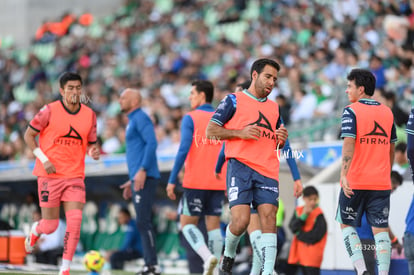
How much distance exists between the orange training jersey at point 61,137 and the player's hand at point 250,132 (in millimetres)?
2407

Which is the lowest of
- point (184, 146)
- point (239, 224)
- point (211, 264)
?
point (211, 264)

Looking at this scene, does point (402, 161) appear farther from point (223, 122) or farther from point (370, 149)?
point (223, 122)

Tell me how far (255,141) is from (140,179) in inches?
119

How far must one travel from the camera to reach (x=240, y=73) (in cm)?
2305

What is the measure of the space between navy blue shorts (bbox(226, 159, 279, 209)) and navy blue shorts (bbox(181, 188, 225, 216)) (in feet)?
6.69

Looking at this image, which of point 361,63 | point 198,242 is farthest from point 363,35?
point 198,242

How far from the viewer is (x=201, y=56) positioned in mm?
25844

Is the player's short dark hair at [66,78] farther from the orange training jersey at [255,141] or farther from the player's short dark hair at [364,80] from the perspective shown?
the player's short dark hair at [364,80]

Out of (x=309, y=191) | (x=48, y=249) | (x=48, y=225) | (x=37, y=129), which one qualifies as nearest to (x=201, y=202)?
(x=309, y=191)

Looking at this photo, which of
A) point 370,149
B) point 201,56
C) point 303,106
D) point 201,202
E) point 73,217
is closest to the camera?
point 370,149

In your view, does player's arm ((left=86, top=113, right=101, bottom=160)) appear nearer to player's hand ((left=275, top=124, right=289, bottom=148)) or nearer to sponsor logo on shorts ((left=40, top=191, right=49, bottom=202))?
sponsor logo on shorts ((left=40, top=191, right=49, bottom=202))

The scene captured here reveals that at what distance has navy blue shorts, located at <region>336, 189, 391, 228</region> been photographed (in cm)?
943

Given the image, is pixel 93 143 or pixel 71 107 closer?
pixel 71 107

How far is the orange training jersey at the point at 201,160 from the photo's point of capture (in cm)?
1109
